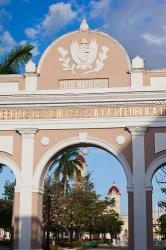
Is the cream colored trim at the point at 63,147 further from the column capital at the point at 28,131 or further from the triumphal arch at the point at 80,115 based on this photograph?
the column capital at the point at 28,131

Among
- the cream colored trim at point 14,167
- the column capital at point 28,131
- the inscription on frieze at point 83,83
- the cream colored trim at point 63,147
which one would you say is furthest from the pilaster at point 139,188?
the cream colored trim at point 14,167

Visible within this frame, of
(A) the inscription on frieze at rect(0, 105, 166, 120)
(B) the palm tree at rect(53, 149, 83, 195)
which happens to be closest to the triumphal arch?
(A) the inscription on frieze at rect(0, 105, 166, 120)

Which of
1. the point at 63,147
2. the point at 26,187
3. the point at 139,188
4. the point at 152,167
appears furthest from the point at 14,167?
the point at 152,167

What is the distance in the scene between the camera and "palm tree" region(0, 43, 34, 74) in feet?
68.1

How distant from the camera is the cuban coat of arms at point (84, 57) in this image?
715 inches

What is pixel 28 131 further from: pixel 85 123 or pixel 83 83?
pixel 83 83

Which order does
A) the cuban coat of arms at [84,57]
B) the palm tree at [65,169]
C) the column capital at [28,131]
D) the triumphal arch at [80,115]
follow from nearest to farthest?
1. the triumphal arch at [80,115]
2. the column capital at [28,131]
3. the cuban coat of arms at [84,57]
4. the palm tree at [65,169]

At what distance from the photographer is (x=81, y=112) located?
1795cm

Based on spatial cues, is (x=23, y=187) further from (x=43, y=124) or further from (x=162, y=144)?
(x=162, y=144)

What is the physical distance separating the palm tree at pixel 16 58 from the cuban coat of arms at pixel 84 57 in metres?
2.91

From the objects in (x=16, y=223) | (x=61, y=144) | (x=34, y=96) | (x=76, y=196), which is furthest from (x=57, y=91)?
(x=76, y=196)

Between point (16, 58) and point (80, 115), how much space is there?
488 centimetres

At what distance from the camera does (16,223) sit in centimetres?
1734

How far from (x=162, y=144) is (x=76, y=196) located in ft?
76.6
